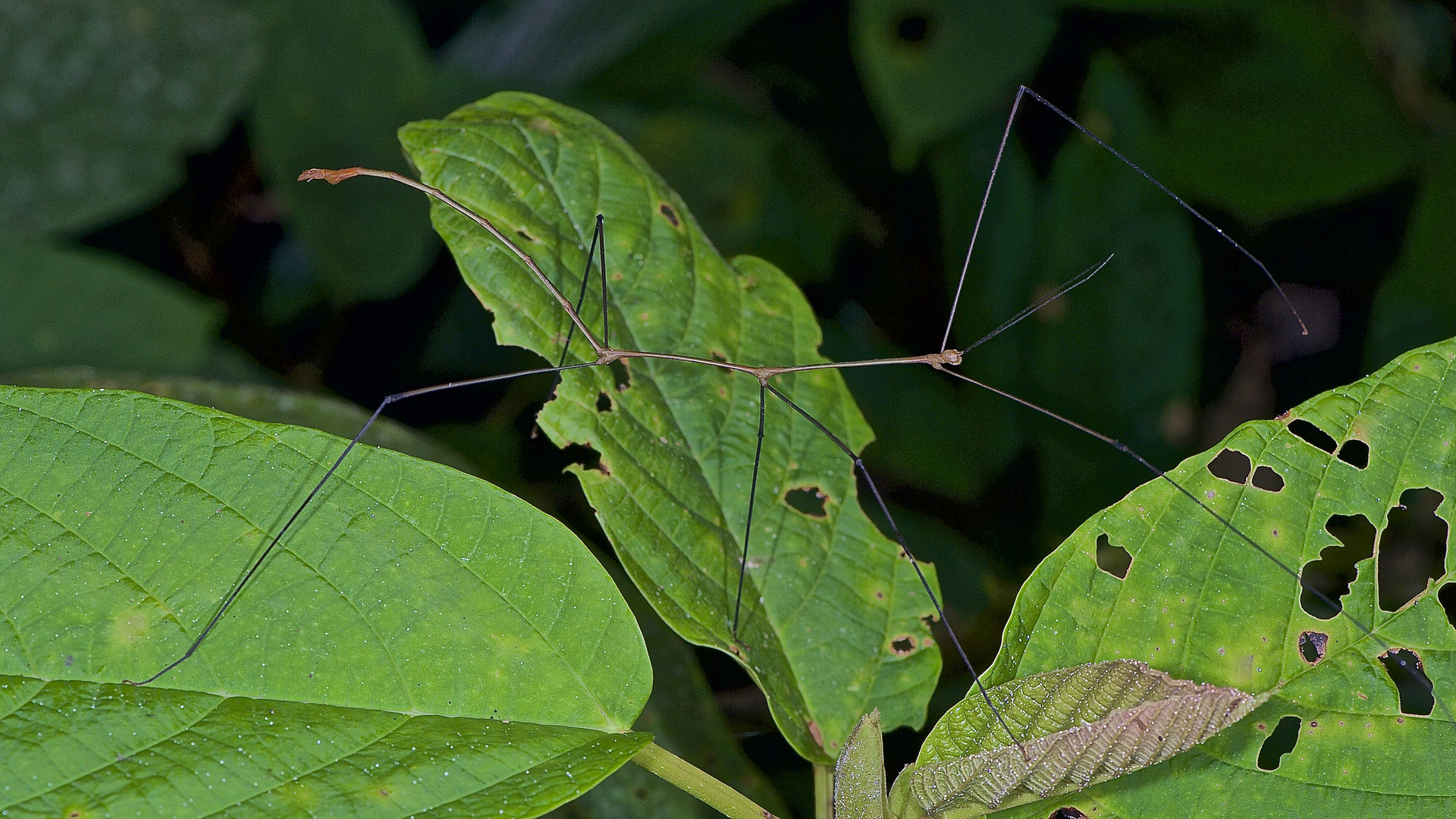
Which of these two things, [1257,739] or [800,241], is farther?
[800,241]

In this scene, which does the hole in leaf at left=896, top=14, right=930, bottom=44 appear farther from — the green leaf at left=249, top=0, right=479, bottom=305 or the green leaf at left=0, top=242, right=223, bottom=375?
the green leaf at left=0, top=242, right=223, bottom=375

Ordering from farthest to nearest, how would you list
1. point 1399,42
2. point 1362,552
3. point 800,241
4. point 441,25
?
point 441,25 < point 800,241 < point 1399,42 < point 1362,552

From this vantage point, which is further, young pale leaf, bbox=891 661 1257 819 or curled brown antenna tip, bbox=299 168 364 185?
curled brown antenna tip, bbox=299 168 364 185

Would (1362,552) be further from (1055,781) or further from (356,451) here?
(356,451)

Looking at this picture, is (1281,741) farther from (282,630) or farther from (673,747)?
(282,630)

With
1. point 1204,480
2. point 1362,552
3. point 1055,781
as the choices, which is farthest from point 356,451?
point 1362,552

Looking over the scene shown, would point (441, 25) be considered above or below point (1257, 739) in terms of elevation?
above

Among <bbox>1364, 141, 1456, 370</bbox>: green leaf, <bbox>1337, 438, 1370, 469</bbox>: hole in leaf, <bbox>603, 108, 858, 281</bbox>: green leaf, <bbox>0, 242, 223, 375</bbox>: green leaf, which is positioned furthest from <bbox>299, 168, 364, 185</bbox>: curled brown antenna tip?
<bbox>1364, 141, 1456, 370</bbox>: green leaf
